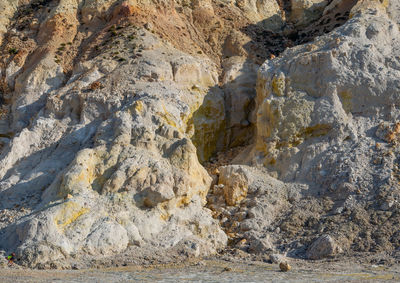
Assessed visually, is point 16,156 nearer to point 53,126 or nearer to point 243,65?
point 53,126

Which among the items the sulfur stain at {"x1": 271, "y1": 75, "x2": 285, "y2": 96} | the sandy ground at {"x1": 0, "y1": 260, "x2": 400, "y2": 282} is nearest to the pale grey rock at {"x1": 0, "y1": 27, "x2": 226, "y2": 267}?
the sandy ground at {"x1": 0, "y1": 260, "x2": 400, "y2": 282}

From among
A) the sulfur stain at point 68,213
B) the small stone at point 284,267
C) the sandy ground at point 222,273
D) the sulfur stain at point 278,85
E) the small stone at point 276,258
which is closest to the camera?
the sandy ground at point 222,273

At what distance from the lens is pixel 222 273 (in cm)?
2017

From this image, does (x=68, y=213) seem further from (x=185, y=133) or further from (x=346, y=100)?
(x=346, y=100)

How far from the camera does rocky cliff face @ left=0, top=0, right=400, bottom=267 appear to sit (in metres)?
24.2

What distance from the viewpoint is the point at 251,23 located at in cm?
4475

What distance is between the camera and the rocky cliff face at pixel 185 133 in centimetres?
2425

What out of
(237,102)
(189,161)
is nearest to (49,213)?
(189,161)

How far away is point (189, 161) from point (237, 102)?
10008mm

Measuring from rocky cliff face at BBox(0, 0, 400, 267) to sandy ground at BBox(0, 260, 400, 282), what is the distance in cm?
142

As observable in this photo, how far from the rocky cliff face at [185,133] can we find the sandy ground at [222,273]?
142cm

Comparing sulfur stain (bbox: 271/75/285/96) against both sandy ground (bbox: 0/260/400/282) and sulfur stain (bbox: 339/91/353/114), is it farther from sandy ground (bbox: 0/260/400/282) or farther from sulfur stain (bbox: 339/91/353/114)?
sandy ground (bbox: 0/260/400/282)

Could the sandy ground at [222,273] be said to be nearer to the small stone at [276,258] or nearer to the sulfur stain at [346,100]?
the small stone at [276,258]

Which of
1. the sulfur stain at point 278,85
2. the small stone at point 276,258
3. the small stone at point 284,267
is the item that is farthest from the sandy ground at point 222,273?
the sulfur stain at point 278,85
